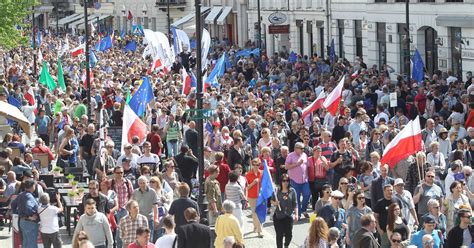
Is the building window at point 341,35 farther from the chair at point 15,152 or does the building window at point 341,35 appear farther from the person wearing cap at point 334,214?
the person wearing cap at point 334,214

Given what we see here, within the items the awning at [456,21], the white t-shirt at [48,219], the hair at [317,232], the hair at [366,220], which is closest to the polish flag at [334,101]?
the white t-shirt at [48,219]

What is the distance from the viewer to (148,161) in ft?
76.1

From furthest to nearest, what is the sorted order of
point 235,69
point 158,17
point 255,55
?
1. point 158,17
2. point 255,55
3. point 235,69

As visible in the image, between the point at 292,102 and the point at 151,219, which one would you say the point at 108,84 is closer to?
the point at 292,102

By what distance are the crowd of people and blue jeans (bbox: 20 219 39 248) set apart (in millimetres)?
14

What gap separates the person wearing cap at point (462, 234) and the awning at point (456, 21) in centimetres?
2483

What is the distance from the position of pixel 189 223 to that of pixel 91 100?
19.1m

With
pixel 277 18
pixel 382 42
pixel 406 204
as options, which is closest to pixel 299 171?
pixel 406 204

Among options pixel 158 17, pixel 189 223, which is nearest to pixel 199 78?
pixel 189 223

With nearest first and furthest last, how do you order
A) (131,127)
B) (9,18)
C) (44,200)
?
1. (44,200)
2. (131,127)
3. (9,18)

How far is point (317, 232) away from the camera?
15773 mm

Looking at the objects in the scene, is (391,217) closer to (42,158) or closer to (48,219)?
(48,219)

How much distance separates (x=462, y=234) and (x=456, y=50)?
88.1ft

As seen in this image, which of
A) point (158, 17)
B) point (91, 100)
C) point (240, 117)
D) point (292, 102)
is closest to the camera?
point (240, 117)
